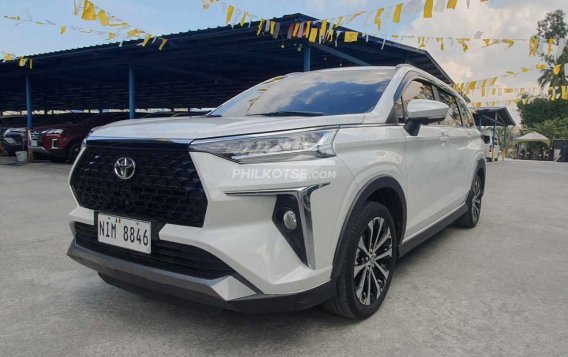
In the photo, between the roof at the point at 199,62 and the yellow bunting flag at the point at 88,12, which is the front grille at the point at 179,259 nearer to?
the yellow bunting flag at the point at 88,12

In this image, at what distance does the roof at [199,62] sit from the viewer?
10414mm

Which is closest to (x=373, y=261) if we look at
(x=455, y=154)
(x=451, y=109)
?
(x=455, y=154)

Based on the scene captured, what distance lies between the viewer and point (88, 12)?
7.71 m

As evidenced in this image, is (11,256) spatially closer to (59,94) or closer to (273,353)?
(273,353)

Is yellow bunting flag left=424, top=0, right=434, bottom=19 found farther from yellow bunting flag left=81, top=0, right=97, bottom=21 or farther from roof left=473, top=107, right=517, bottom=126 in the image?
roof left=473, top=107, right=517, bottom=126

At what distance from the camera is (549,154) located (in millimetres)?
39844

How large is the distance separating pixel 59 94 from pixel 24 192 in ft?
65.6

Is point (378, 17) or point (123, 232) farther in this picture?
point (378, 17)

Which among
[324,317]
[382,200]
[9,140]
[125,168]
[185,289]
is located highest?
[125,168]

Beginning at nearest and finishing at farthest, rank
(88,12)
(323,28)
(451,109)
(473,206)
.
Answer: (451,109)
(473,206)
(88,12)
(323,28)

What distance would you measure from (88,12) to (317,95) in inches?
252

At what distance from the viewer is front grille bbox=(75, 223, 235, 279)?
1.99 m

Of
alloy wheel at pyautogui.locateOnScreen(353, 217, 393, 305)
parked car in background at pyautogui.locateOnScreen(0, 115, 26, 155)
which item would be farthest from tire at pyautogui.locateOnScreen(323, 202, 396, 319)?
parked car in background at pyautogui.locateOnScreen(0, 115, 26, 155)

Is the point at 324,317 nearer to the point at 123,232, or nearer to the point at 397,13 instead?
the point at 123,232
